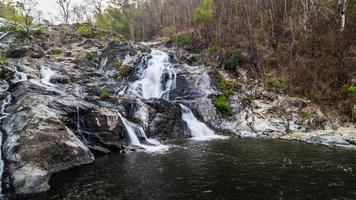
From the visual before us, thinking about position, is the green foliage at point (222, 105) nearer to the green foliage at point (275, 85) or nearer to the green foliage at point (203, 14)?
the green foliage at point (275, 85)

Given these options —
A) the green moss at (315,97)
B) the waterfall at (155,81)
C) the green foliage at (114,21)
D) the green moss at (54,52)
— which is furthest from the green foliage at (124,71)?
the green foliage at (114,21)

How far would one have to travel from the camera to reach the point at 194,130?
22.0 metres

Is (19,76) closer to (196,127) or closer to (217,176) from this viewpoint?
(196,127)

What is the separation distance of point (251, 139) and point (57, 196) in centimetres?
1277

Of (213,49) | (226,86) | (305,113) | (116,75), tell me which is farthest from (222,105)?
(116,75)

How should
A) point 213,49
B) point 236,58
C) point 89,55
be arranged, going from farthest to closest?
point 89,55, point 213,49, point 236,58

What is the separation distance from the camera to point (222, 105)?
2464cm

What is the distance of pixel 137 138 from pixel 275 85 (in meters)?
12.2

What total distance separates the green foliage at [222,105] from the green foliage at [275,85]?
3533mm

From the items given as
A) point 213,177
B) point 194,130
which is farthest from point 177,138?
point 213,177

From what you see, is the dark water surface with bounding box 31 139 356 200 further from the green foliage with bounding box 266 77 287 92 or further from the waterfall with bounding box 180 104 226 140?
the green foliage with bounding box 266 77 287 92

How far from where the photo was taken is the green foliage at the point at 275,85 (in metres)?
25.0

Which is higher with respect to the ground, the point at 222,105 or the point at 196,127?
the point at 222,105

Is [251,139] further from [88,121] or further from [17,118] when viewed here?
[17,118]
